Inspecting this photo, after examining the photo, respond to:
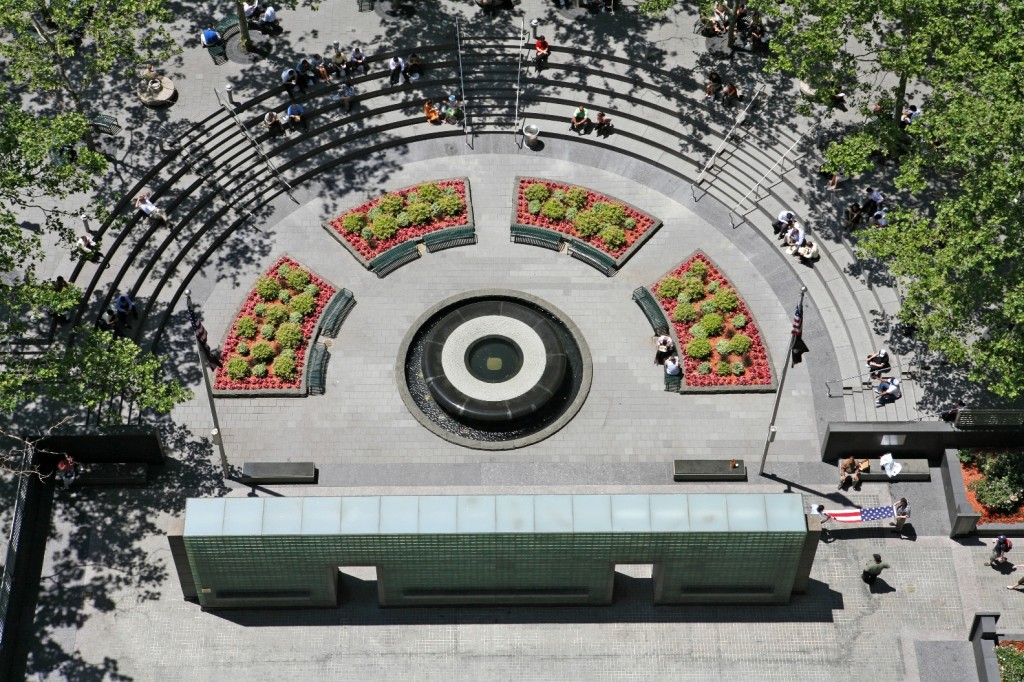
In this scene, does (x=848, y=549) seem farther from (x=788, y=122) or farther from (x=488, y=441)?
(x=788, y=122)

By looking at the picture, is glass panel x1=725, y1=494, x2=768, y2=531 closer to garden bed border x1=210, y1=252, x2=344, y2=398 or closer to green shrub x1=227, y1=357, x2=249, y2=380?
garden bed border x1=210, y1=252, x2=344, y2=398

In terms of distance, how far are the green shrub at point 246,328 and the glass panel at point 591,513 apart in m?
17.9

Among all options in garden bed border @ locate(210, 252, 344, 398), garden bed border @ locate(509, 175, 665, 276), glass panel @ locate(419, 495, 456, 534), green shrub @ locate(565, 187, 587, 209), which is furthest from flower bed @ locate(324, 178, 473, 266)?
glass panel @ locate(419, 495, 456, 534)

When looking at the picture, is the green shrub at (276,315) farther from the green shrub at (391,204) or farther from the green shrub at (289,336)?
the green shrub at (391,204)

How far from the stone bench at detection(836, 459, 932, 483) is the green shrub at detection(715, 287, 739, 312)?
8710 mm

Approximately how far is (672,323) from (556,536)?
14330mm

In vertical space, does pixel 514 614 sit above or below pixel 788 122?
below

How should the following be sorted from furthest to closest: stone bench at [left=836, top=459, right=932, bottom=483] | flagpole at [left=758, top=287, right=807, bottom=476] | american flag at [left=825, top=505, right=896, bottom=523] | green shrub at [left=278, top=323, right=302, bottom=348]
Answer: green shrub at [left=278, top=323, right=302, bottom=348], stone bench at [left=836, top=459, right=932, bottom=483], flagpole at [left=758, top=287, right=807, bottom=476], american flag at [left=825, top=505, right=896, bottom=523]

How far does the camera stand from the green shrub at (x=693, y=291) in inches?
2418

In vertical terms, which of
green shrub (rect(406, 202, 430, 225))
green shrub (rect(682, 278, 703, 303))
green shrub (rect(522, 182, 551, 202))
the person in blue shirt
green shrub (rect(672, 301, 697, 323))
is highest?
the person in blue shirt

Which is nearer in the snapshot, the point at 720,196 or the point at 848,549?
the point at 848,549

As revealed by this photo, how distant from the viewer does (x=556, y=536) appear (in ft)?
166

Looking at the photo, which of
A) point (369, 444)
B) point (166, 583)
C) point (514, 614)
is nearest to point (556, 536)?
point (514, 614)

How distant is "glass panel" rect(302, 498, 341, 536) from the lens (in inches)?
1981
